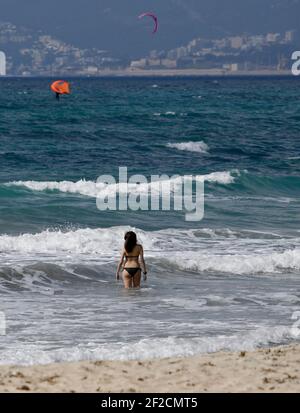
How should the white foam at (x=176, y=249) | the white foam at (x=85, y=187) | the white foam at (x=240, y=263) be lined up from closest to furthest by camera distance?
the white foam at (x=240, y=263) < the white foam at (x=176, y=249) < the white foam at (x=85, y=187)

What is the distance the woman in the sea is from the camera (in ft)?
48.9

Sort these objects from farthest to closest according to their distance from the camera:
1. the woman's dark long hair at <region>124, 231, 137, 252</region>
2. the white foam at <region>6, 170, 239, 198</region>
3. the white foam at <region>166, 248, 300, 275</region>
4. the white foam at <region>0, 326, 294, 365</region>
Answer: the white foam at <region>6, 170, 239, 198</region> → the white foam at <region>166, 248, 300, 275</region> → the woman's dark long hair at <region>124, 231, 137, 252</region> → the white foam at <region>0, 326, 294, 365</region>

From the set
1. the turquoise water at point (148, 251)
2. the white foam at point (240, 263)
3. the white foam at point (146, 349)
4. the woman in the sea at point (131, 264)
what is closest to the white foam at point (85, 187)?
the turquoise water at point (148, 251)

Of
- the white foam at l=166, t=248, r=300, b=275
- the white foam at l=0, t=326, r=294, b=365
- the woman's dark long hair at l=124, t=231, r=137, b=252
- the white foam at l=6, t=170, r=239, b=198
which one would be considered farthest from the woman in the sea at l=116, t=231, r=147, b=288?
the white foam at l=6, t=170, r=239, b=198

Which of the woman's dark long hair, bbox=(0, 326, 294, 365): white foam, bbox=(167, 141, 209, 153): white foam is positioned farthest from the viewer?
bbox=(167, 141, 209, 153): white foam

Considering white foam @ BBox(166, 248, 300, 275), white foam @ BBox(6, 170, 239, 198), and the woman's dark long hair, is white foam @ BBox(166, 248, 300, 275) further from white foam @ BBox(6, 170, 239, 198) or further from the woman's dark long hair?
white foam @ BBox(6, 170, 239, 198)

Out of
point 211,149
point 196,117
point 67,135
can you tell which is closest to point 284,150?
point 211,149

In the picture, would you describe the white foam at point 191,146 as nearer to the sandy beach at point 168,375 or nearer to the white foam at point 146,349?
the white foam at point 146,349

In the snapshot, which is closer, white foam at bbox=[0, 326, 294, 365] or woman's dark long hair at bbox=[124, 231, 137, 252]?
white foam at bbox=[0, 326, 294, 365]

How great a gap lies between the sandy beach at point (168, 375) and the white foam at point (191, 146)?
91.0ft

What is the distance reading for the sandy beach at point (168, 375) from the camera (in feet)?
29.9

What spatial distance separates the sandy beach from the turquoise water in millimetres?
576

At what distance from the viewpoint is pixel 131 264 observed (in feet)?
49.3

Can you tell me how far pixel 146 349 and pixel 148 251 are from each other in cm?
738
